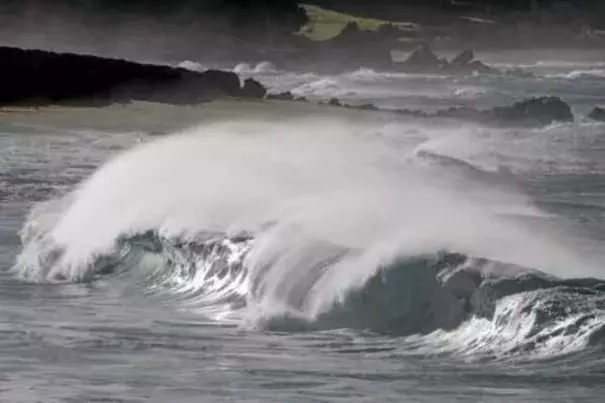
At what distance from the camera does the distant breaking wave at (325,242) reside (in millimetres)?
2795

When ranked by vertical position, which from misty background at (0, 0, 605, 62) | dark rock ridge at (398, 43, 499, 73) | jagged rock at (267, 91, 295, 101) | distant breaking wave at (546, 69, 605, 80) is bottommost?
jagged rock at (267, 91, 295, 101)

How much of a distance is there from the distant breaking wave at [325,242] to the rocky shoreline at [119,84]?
0.11m

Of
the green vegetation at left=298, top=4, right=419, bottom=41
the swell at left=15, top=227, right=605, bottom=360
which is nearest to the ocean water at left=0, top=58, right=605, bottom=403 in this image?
the swell at left=15, top=227, right=605, bottom=360

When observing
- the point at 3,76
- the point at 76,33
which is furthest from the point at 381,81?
the point at 3,76

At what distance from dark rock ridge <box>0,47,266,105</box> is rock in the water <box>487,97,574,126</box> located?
2.19 feet

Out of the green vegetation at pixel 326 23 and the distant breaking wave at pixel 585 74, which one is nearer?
the distant breaking wave at pixel 585 74

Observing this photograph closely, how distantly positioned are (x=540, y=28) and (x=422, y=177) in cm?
51

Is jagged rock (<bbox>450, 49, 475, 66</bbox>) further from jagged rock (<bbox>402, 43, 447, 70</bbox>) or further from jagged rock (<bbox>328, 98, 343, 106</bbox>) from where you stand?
jagged rock (<bbox>328, 98, 343, 106</bbox>)

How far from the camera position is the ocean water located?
275 centimetres

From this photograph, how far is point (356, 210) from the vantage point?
9.98 feet

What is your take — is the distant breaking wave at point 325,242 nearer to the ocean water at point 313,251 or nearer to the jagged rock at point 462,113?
the ocean water at point 313,251

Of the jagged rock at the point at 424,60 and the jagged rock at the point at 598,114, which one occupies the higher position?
the jagged rock at the point at 424,60

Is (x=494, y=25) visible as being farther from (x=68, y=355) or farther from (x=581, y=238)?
(x=68, y=355)

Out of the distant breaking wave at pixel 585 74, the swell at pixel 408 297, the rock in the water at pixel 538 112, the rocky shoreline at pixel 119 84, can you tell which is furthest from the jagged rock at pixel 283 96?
the distant breaking wave at pixel 585 74
